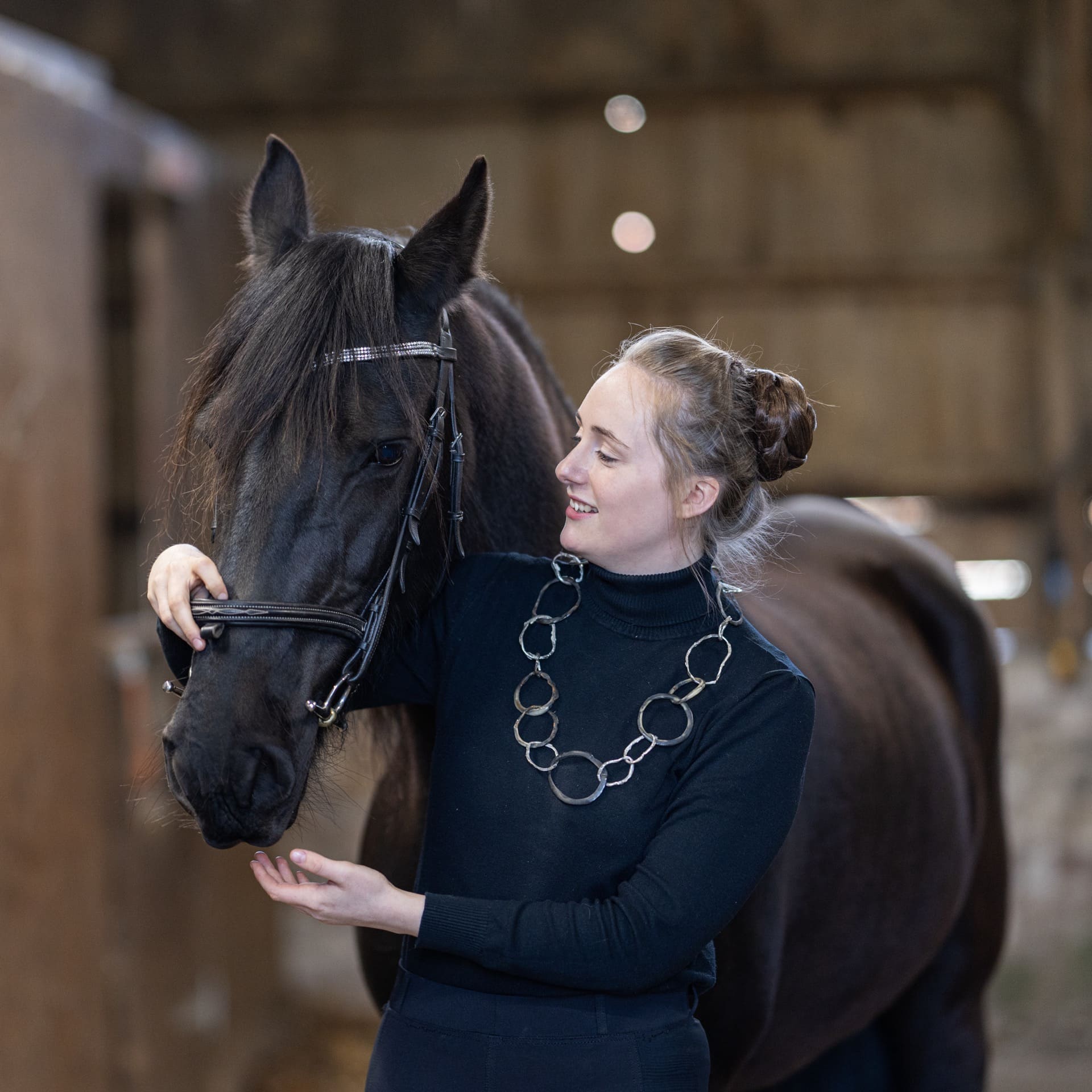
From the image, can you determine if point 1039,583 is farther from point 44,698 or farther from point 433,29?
point 44,698

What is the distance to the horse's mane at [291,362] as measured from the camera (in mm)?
1082

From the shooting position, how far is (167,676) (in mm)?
3721

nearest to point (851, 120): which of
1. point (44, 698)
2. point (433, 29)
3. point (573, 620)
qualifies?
point (433, 29)

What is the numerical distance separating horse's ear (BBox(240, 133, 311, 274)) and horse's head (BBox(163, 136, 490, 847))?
12 cm

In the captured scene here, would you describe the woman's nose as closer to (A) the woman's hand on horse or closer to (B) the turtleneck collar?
(B) the turtleneck collar

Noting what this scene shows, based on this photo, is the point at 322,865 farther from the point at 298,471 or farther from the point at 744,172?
the point at 744,172

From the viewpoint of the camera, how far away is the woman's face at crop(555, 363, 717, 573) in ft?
3.54

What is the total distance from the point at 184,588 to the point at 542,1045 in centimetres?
50

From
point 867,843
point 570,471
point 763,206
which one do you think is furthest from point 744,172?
point 570,471

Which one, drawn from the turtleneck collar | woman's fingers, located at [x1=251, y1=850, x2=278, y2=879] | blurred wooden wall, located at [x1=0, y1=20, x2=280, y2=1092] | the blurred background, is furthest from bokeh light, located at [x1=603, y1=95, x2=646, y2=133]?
woman's fingers, located at [x1=251, y1=850, x2=278, y2=879]

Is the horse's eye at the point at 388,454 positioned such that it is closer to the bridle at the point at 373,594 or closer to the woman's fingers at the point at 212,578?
the bridle at the point at 373,594

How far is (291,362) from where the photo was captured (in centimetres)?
109

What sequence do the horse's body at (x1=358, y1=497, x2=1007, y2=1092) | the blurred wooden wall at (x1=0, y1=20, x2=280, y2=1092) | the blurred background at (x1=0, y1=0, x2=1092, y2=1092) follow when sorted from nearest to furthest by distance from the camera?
the horse's body at (x1=358, y1=497, x2=1007, y2=1092)
the blurred wooden wall at (x1=0, y1=20, x2=280, y2=1092)
the blurred background at (x1=0, y1=0, x2=1092, y2=1092)

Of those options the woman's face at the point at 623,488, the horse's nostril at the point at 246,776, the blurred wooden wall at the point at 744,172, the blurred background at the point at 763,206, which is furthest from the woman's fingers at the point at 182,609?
the blurred wooden wall at the point at 744,172
